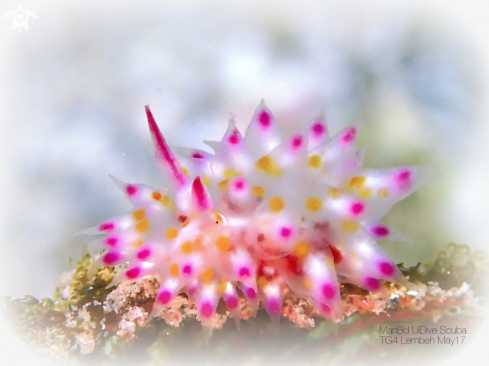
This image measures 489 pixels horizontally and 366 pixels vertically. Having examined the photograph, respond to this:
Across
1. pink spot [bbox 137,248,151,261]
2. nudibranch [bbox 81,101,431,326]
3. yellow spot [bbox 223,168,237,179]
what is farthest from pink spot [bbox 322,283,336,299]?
pink spot [bbox 137,248,151,261]

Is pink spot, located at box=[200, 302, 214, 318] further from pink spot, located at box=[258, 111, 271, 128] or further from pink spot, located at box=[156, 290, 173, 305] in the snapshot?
pink spot, located at box=[258, 111, 271, 128]

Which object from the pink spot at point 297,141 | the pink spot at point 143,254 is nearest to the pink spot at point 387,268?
the pink spot at point 297,141

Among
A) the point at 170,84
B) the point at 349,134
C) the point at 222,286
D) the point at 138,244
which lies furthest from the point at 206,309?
the point at 170,84

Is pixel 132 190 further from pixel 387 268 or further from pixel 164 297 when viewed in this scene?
pixel 387 268

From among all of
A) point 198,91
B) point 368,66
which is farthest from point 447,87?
point 198,91

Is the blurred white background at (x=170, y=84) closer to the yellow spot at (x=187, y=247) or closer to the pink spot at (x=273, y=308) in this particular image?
the yellow spot at (x=187, y=247)

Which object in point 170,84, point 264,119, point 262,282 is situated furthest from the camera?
point 170,84

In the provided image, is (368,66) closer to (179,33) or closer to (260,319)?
(179,33)

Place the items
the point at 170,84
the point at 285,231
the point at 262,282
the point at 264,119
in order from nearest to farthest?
1. the point at 285,231
2. the point at 262,282
3. the point at 264,119
4. the point at 170,84
